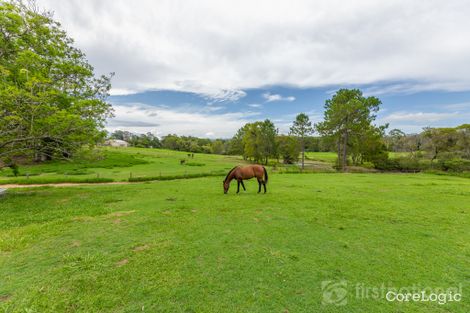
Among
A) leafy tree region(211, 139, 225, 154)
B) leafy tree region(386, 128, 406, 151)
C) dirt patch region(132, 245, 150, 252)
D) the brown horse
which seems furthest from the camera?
leafy tree region(211, 139, 225, 154)

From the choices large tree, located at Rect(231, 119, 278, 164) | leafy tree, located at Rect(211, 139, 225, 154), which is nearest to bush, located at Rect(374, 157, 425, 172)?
large tree, located at Rect(231, 119, 278, 164)

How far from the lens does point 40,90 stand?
8.48m

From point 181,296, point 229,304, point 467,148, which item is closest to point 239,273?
point 229,304

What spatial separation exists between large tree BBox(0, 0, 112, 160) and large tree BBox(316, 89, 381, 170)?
Answer: 30.7m

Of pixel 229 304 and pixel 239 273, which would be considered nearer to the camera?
pixel 229 304

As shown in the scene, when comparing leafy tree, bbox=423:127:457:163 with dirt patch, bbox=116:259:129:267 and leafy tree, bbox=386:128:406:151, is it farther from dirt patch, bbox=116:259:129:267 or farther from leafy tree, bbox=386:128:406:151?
dirt patch, bbox=116:259:129:267

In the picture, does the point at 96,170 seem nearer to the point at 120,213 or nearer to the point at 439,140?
the point at 120,213

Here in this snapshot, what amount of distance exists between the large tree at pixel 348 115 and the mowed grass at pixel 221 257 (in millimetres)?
24598

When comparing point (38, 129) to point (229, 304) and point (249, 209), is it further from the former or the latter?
point (229, 304)

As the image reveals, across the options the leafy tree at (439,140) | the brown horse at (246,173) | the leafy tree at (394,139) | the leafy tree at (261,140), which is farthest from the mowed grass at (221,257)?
the leafy tree at (394,139)

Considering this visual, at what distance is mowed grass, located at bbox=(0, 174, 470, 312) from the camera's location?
305 centimetres

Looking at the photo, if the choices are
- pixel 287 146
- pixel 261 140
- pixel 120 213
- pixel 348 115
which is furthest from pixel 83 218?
pixel 287 146

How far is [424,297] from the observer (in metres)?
3.20

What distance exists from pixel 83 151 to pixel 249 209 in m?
9.73
